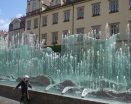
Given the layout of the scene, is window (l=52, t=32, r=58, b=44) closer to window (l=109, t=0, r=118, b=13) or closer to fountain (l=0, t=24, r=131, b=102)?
window (l=109, t=0, r=118, b=13)

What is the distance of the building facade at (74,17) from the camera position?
26.0 m

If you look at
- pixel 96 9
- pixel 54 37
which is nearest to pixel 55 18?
pixel 54 37

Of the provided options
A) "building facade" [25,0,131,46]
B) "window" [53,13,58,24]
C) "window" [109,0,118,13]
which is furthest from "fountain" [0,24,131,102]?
"window" [53,13,58,24]

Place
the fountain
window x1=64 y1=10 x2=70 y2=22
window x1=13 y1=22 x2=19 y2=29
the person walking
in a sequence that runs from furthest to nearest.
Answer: window x1=13 y1=22 x2=19 y2=29, window x1=64 y1=10 x2=70 y2=22, the fountain, the person walking

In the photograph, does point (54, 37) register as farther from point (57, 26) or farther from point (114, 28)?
point (114, 28)

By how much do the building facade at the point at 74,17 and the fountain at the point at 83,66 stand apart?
8.00m

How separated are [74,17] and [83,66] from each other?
16264 millimetres

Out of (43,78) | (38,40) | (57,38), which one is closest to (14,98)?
(43,78)

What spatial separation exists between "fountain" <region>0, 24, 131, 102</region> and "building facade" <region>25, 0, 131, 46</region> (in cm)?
800

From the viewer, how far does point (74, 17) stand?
1238 inches

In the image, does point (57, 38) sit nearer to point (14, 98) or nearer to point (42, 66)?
point (42, 66)

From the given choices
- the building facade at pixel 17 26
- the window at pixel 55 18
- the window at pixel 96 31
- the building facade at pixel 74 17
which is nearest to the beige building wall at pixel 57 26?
the building facade at pixel 74 17

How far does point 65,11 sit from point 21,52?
1316 centimetres

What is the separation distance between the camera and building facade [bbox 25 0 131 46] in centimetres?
2601
